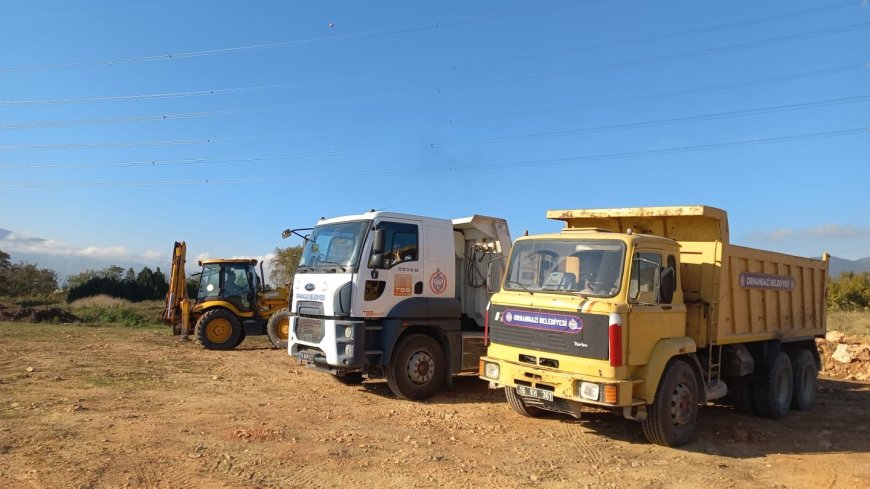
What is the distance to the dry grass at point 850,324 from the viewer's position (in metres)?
20.1

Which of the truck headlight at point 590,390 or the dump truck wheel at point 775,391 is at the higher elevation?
the truck headlight at point 590,390

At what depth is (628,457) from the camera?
6.50 m

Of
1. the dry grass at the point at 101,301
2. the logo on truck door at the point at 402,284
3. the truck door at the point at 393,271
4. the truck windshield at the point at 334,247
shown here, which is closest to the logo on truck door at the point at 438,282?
the truck door at the point at 393,271

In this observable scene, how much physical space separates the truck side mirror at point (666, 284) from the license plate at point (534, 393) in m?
1.70

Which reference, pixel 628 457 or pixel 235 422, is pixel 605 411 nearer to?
pixel 628 457

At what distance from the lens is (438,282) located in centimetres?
968

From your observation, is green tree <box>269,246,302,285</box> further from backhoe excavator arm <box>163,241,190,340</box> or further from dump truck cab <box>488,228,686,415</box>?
dump truck cab <box>488,228,686,415</box>

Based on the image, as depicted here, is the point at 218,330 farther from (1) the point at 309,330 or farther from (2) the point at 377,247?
(2) the point at 377,247

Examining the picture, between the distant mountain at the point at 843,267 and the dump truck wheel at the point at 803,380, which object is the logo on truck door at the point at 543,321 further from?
the distant mountain at the point at 843,267

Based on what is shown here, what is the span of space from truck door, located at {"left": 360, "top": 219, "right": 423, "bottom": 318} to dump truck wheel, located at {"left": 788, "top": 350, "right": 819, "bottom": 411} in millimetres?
6253

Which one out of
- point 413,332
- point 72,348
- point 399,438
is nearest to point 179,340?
point 72,348

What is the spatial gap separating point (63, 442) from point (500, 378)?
4.89 metres

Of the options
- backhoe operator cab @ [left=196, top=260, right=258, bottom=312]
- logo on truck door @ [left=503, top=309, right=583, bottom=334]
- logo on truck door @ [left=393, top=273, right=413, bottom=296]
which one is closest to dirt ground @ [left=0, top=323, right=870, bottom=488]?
logo on truck door @ [left=503, top=309, right=583, bottom=334]

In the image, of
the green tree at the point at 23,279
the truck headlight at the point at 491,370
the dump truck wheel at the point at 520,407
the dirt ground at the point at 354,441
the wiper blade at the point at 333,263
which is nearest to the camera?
the dirt ground at the point at 354,441
